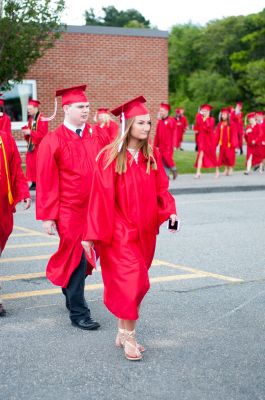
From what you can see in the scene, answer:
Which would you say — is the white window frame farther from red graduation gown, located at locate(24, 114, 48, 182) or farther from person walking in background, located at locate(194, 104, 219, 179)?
red graduation gown, located at locate(24, 114, 48, 182)

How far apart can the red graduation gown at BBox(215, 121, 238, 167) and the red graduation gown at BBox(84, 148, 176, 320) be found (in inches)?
583

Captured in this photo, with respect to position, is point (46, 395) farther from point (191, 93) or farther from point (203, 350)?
point (191, 93)

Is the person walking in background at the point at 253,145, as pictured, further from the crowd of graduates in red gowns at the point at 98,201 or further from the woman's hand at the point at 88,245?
the woman's hand at the point at 88,245

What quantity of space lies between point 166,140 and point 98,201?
13.3 m

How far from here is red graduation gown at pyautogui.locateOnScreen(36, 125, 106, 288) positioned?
5.29 meters

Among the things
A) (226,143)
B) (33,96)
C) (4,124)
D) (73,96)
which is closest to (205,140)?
(226,143)

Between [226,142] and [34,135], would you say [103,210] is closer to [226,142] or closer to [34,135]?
[34,135]

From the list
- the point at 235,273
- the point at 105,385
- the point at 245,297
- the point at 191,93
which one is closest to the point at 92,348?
the point at 105,385

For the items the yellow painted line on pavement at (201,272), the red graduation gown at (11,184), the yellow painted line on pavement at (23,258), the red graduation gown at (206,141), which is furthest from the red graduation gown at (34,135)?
the red graduation gown at (11,184)

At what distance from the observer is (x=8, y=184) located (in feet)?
19.3

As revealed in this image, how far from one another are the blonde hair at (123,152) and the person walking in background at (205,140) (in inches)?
544

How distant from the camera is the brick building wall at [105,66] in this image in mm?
22531

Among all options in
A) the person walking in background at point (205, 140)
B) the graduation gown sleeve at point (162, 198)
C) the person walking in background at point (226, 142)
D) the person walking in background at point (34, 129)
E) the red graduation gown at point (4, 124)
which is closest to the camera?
the graduation gown sleeve at point (162, 198)

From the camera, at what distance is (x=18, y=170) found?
6023 mm
